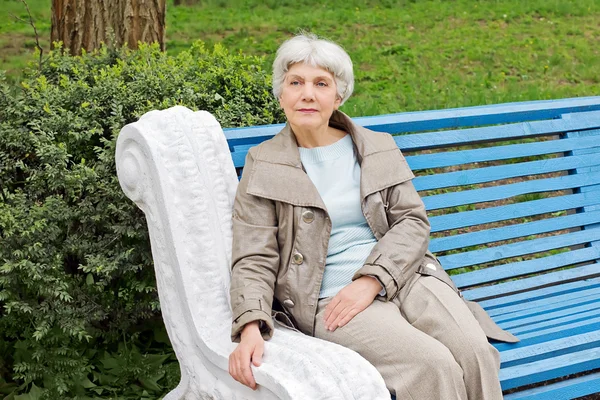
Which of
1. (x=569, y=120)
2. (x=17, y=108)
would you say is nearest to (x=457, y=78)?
(x=569, y=120)

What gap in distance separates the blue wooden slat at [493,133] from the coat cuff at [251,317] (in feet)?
4.30

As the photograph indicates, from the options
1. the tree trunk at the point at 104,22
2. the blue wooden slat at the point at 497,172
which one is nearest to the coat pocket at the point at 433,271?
the blue wooden slat at the point at 497,172

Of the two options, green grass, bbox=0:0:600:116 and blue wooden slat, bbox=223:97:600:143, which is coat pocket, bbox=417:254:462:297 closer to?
blue wooden slat, bbox=223:97:600:143

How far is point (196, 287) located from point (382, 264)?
623 millimetres

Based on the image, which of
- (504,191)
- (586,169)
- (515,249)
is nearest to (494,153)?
(504,191)

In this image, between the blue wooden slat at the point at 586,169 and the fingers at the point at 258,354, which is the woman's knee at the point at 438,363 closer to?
the fingers at the point at 258,354

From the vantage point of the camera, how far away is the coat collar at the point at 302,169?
117 inches

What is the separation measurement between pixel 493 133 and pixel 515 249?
0.54 metres

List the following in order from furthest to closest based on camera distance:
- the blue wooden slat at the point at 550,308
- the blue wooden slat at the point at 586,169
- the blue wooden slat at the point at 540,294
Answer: the blue wooden slat at the point at 586,169, the blue wooden slat at the point at 540,294, the blue wooden slat at the point at 550,308

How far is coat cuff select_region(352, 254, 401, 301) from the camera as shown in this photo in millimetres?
2912

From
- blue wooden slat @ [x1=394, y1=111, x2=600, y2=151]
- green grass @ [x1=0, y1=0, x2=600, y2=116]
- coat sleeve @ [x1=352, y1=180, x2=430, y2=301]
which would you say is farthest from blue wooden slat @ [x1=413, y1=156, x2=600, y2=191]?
green grass @ [x1=0, y1=0, x2=600, y2=116]

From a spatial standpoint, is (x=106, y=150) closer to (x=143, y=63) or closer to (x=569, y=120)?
(x=143, y=63)

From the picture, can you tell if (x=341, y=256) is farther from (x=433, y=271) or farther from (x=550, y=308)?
(x=550, y=308)

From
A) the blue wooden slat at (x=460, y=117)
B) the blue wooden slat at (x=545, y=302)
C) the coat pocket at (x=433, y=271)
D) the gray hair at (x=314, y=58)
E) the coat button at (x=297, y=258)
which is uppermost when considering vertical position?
the gray hair at (x=314, y=58)
